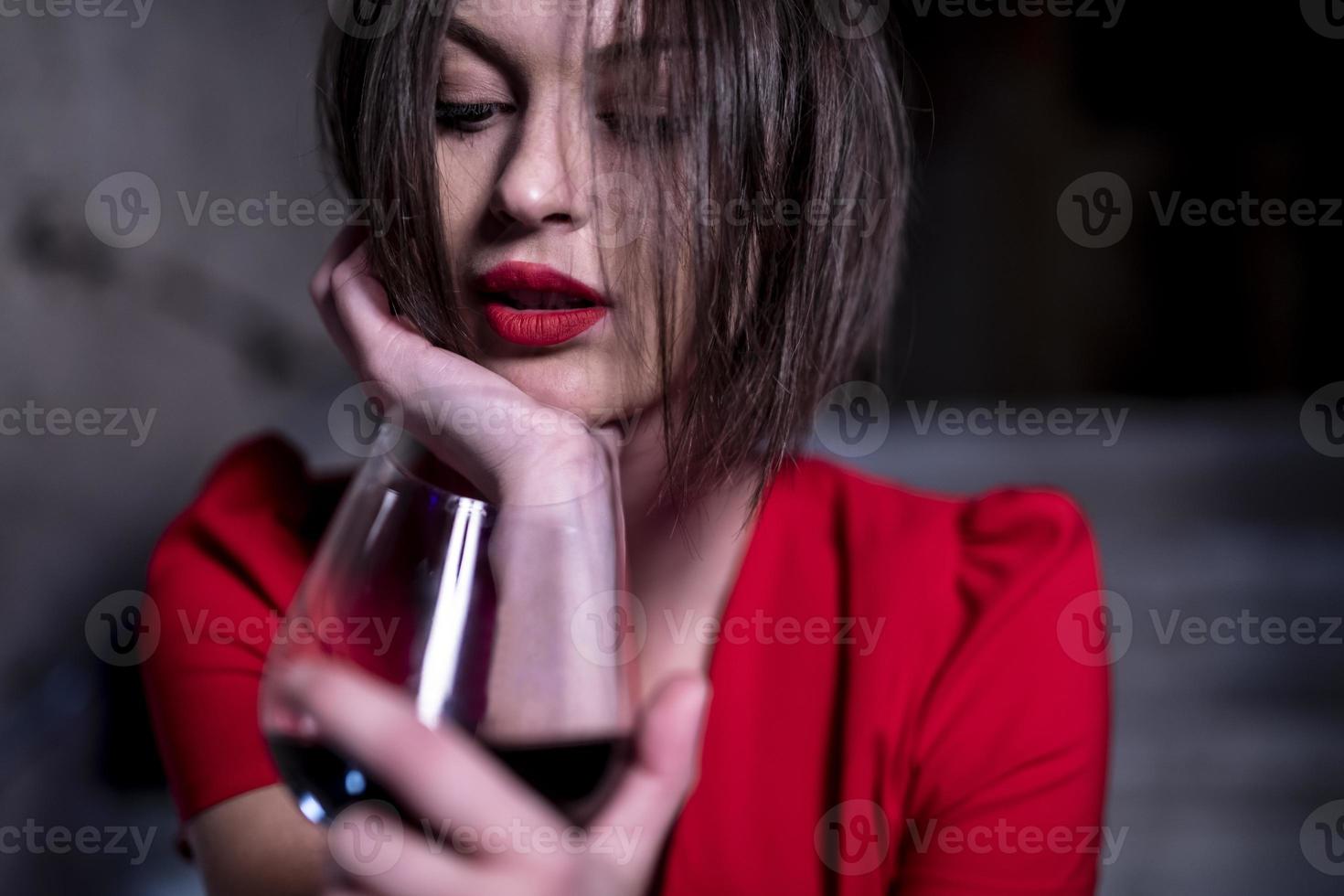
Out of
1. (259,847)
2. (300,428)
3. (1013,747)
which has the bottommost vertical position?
(259,847)

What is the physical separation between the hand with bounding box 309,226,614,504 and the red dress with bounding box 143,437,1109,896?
0.28 metres

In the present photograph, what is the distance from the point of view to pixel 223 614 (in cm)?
99

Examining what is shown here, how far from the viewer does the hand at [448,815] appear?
1.36ft

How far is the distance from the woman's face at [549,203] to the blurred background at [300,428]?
289 mm

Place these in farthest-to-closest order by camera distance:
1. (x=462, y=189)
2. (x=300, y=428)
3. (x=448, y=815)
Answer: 1. (x=300, y=428)
2. (x=462, y=189)
3. (x=448, y=815)

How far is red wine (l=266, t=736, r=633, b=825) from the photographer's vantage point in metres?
0.46

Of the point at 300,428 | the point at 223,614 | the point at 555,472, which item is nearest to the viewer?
the point at 555,472

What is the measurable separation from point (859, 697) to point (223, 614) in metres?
0.56

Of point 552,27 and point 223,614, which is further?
point 223,614

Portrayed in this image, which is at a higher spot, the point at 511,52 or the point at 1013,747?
the point at 511,52

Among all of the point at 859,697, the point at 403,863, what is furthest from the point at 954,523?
the point at 403,863

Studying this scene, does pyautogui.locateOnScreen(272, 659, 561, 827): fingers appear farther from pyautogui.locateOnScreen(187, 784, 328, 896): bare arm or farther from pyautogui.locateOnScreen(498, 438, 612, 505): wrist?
pyautogui.locateOnScreen(187, 784, 328, 896): bare arm

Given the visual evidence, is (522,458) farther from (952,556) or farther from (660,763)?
(952,556)

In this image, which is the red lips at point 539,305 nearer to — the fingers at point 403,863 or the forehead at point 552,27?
the forehead at point 552,27
